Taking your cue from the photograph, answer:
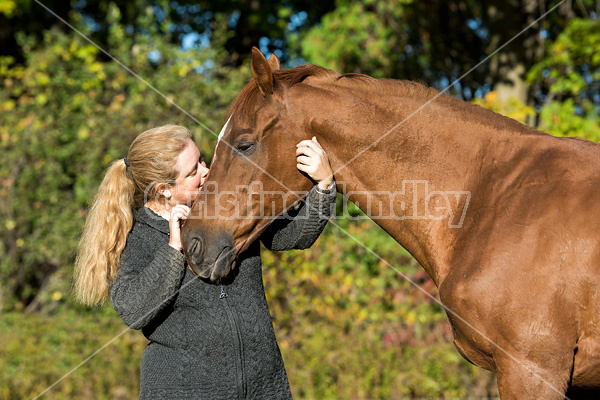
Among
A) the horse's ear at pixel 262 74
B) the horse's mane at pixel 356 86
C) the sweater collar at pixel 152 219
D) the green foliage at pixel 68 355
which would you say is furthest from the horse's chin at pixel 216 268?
the green foliage at pixel 68 355

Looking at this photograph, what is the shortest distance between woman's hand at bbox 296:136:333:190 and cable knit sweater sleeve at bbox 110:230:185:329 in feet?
2.37

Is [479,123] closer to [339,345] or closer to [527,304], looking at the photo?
[527,304]

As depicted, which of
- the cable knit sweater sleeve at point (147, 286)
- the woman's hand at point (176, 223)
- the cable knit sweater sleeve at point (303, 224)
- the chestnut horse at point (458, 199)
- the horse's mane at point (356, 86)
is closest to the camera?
the chestnut horse at point (458, 199)

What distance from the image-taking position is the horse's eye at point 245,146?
2.42m

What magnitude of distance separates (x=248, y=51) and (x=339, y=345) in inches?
296

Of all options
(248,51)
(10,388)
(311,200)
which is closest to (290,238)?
(311,200)

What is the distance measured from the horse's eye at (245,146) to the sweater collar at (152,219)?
55 centimetres

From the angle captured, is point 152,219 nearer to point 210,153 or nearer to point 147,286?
point 147,286

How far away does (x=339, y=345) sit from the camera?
17.8 feet

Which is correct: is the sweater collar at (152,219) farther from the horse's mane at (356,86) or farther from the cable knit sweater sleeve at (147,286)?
the horse's mane at (356,86)

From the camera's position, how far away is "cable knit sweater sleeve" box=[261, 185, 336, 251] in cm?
257

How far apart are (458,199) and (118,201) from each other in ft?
5.50

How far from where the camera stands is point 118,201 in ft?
8.18

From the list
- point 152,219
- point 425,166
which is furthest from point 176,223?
point 425,166
